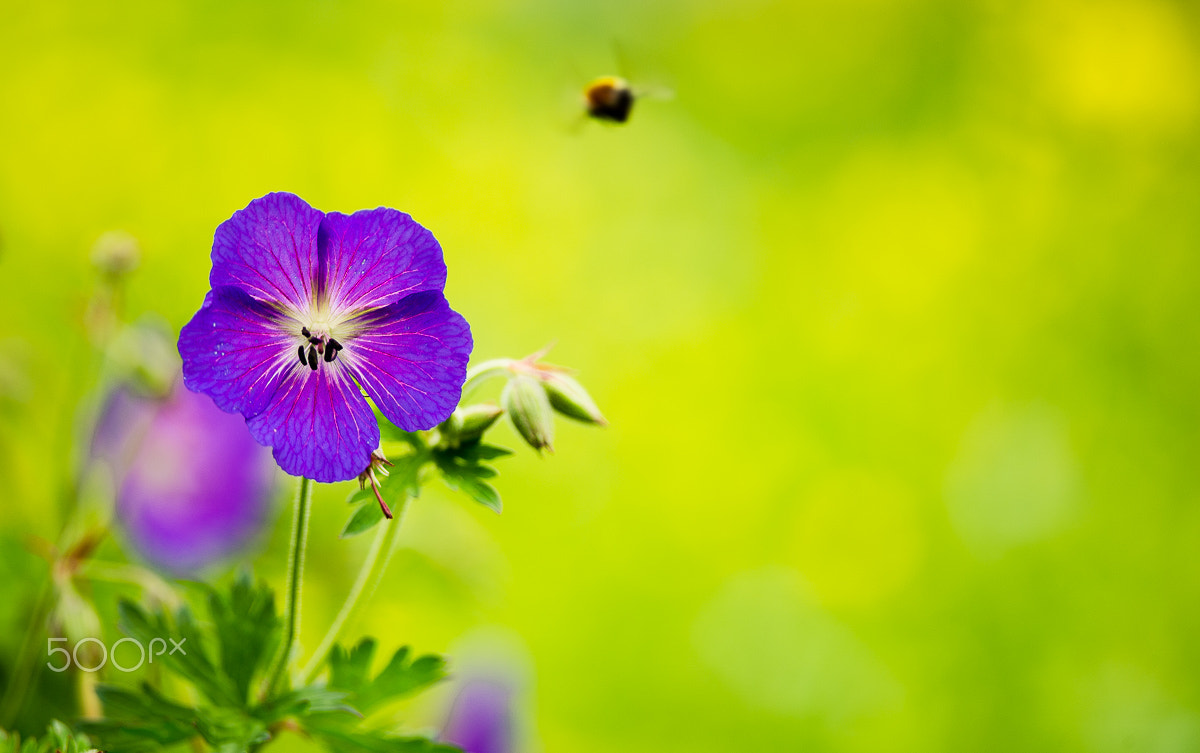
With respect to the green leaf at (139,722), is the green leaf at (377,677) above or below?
above

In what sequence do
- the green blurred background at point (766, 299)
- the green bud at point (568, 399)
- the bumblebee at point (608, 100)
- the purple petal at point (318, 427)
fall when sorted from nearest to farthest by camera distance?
the purple petal at point (318, 427) → the green bud at point (568, 399) → the bumblebee at point (608, 100) → the green blurred background at point (766, 299)

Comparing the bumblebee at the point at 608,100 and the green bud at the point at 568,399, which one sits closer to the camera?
the green bud at the point at 568,399

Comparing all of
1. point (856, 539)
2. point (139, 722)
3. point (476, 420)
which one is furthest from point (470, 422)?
point (856, 539)

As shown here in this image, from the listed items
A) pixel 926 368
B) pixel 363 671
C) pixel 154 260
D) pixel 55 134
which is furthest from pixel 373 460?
pixel 926 368

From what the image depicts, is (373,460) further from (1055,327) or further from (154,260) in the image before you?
(1055,327)

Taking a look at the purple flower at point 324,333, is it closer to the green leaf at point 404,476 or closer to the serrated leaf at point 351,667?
the green leaf at point 404,476

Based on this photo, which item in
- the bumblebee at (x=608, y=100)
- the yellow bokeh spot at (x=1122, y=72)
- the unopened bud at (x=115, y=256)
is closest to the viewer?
the unopened bud at (x=115, y=256)

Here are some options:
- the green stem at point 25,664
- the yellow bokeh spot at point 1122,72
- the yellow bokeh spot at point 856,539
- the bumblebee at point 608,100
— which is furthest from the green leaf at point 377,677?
the yellow bokeh spot at point 1122,72
